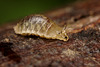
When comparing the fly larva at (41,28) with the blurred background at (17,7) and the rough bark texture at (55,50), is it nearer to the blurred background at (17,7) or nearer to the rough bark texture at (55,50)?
the rough bark texture at (55,50)

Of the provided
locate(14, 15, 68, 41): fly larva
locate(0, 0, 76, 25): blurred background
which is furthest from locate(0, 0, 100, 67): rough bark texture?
locate(0, 0, 76, 25): blurred background

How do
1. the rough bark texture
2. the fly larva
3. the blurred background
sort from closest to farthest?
the rough bark texture < the fly larva < the blurred background

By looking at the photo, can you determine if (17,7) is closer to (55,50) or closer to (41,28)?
(41,28)

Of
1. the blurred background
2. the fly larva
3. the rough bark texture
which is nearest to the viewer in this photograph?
the rough bark texture

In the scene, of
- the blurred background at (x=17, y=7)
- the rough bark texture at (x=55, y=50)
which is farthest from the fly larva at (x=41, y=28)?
the blurred background at (x=17, y=7)

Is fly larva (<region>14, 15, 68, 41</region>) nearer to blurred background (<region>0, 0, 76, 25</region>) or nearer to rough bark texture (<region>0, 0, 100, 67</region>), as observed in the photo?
rough bark texture (<region>0, 0, 100, 67</region>)

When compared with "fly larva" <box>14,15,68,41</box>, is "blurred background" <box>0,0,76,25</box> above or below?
above

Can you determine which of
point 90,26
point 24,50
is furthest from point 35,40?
point 90,26

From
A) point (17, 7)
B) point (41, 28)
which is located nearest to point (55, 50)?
point (41, 28)

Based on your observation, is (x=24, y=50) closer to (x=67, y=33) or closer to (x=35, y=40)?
(x=35, y=40)
